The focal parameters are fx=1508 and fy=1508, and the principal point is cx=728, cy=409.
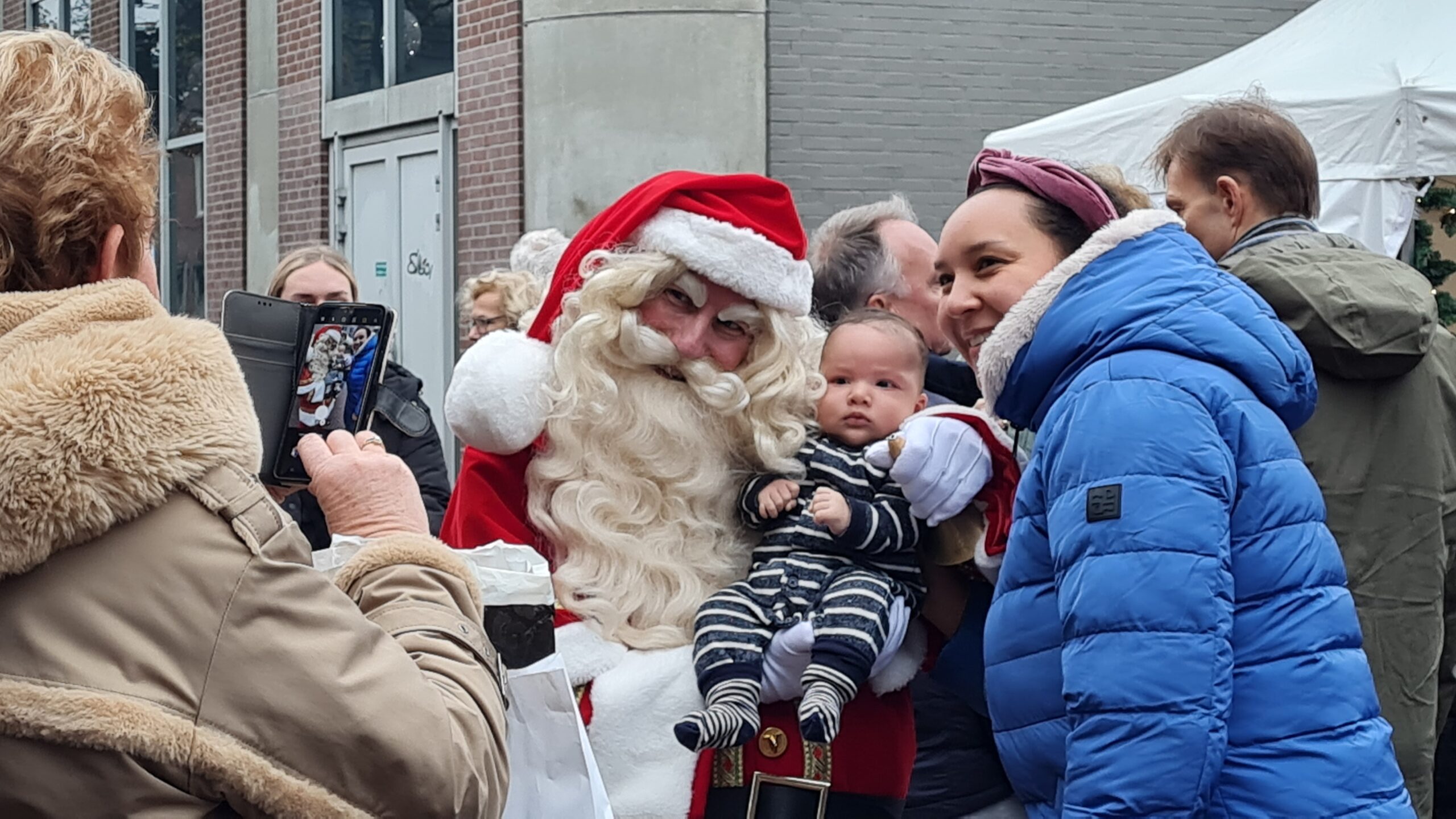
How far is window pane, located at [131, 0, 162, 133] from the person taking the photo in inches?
613

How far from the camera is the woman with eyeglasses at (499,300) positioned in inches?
260

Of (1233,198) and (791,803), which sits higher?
(1233,198)

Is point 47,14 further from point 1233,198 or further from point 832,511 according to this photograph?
point 832,511

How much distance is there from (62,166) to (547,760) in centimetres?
98

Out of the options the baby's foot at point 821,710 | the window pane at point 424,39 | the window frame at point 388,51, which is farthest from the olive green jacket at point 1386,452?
the window pane at point 424,39

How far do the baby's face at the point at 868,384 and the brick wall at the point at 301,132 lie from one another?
9802 millimetres

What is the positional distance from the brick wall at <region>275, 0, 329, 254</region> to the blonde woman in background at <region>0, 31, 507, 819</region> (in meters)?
10.8

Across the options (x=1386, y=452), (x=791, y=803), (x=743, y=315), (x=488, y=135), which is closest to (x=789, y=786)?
(x=791, y=803)

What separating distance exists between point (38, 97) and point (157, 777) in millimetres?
709

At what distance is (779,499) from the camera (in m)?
2.78

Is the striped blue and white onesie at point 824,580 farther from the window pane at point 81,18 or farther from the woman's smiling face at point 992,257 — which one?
the window pane at point 81,18

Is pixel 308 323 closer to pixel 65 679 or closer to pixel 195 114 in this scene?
pixel 65 679

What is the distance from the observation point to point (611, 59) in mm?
9438

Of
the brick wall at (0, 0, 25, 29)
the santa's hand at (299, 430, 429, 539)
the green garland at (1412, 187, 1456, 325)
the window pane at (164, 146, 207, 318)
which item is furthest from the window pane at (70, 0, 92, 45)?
the santa's hand at (299, 430, 429, 539)
